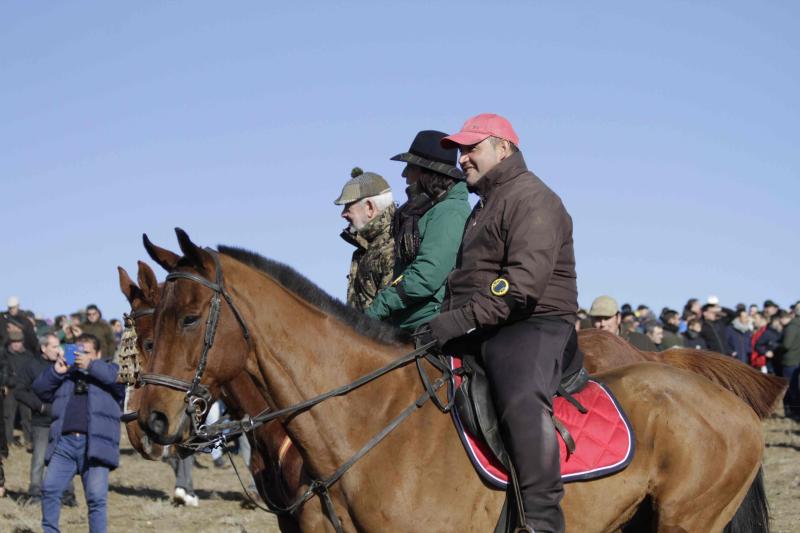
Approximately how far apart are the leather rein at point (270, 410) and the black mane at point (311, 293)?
0.22 meters

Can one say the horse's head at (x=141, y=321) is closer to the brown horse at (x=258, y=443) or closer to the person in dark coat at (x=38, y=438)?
the brown horse at (x=258, y=443)

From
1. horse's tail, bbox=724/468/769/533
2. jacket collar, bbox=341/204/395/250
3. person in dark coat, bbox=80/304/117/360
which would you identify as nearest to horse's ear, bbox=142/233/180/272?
jacket collar, bbox=341/204/395/250

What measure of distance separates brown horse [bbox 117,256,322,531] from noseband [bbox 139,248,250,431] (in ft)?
0.93

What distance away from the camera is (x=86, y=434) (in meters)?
10.4

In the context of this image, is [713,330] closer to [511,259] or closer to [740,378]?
[740,378]

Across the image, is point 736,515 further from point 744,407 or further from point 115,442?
point 115,442

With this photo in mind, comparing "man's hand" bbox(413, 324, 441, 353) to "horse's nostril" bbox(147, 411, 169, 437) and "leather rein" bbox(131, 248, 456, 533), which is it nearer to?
"leather rein" bbox(131, 248, 456, 533)

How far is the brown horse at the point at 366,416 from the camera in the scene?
4.99 meters

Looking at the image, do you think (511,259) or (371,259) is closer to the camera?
(511,259)

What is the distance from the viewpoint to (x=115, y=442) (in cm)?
1023

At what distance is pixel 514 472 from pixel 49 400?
24.6 ft

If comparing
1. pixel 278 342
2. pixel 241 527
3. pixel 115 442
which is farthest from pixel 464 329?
pixel 241 527

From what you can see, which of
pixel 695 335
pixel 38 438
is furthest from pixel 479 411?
pixel 695 335

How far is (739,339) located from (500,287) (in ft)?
61.4
